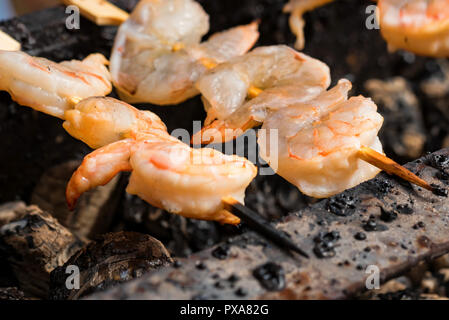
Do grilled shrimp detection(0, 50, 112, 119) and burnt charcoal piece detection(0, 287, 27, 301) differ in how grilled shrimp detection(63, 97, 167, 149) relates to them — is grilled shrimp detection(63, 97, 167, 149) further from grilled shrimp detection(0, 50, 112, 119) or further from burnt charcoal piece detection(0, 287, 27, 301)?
burnt charcoal piece detection(0, 287, 27, 301)

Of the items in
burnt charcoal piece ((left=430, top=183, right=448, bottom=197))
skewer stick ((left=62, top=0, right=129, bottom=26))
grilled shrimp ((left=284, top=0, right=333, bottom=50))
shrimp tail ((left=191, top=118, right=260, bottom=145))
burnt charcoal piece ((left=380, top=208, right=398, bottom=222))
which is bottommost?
burnt charcoal piece ((left=380, top=208, right=398, bottom=222))

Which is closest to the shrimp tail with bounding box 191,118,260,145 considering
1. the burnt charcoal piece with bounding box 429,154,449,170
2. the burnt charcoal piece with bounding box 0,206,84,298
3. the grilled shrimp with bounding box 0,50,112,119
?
the grilled shrimp with bounding box 0,50,112,119

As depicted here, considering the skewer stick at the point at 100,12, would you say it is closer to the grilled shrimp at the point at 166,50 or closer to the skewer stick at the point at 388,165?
the grilled shrimp at the point at 166,50

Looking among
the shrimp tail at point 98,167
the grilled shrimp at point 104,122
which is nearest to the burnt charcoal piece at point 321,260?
the shrimp tail at point 98,167

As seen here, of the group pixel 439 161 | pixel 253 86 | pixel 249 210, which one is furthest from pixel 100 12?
pixel 439 161

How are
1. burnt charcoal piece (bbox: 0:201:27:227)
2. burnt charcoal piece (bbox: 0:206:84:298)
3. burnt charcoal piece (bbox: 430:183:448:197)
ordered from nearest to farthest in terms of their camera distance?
burnt charcoal piece (bbox: 430:183:448:197) < burnt charcoal piece (bbox: 0:206:84:298) < burnt charcoal piece (bbox: 0:201:27:227)

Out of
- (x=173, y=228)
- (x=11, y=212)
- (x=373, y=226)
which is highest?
(x=11, y=212)

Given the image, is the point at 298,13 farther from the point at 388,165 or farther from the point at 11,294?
the point at 11,294
